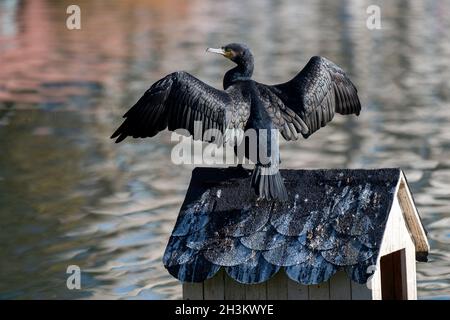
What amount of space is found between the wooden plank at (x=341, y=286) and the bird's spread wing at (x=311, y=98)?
4.12 feet

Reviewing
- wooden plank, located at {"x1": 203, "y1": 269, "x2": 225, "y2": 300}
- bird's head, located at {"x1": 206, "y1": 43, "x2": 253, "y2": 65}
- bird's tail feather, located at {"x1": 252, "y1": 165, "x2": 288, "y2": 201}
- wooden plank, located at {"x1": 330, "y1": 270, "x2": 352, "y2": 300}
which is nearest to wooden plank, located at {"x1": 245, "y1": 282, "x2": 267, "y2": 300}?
wooden plank, located at {"x1": 203, "y1": 269, "x2": 225, "y2": 300}

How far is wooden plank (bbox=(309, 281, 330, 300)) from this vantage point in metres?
7.00

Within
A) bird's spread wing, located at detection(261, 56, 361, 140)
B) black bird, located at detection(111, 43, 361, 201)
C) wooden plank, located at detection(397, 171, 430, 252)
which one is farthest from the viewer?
bird's spread wing, located at detection(261, 56, 361, 140)

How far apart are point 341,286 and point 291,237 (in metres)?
0.40

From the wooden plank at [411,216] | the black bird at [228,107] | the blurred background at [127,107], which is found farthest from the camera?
the blurred background at [127,107]

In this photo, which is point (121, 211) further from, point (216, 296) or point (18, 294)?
point (216, 296)

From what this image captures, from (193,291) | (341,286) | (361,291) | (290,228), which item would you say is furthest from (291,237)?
(193,291)

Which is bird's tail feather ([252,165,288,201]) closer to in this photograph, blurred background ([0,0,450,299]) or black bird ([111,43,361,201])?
black bird ([111,43,361,201])

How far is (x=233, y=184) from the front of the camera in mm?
7406

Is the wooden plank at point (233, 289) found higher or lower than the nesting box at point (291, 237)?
lower

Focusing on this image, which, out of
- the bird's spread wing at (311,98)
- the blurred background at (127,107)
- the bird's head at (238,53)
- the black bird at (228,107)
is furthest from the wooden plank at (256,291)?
the blurred background at (127,107)

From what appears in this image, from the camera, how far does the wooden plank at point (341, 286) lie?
6949mm

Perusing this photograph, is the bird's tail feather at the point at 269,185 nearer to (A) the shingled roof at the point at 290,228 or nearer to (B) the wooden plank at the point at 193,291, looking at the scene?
(A) the shingled roof at the point at 290,228

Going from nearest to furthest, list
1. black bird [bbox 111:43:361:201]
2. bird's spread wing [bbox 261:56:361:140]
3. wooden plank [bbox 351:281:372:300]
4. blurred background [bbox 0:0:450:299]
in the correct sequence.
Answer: wooden plank [bbox 351:281:372:300]
black bird [bbox 111:43:361:201]
bird's spread wing [bbox 261:56:361:140]
blurred background [bbox 0:0:450:299]
